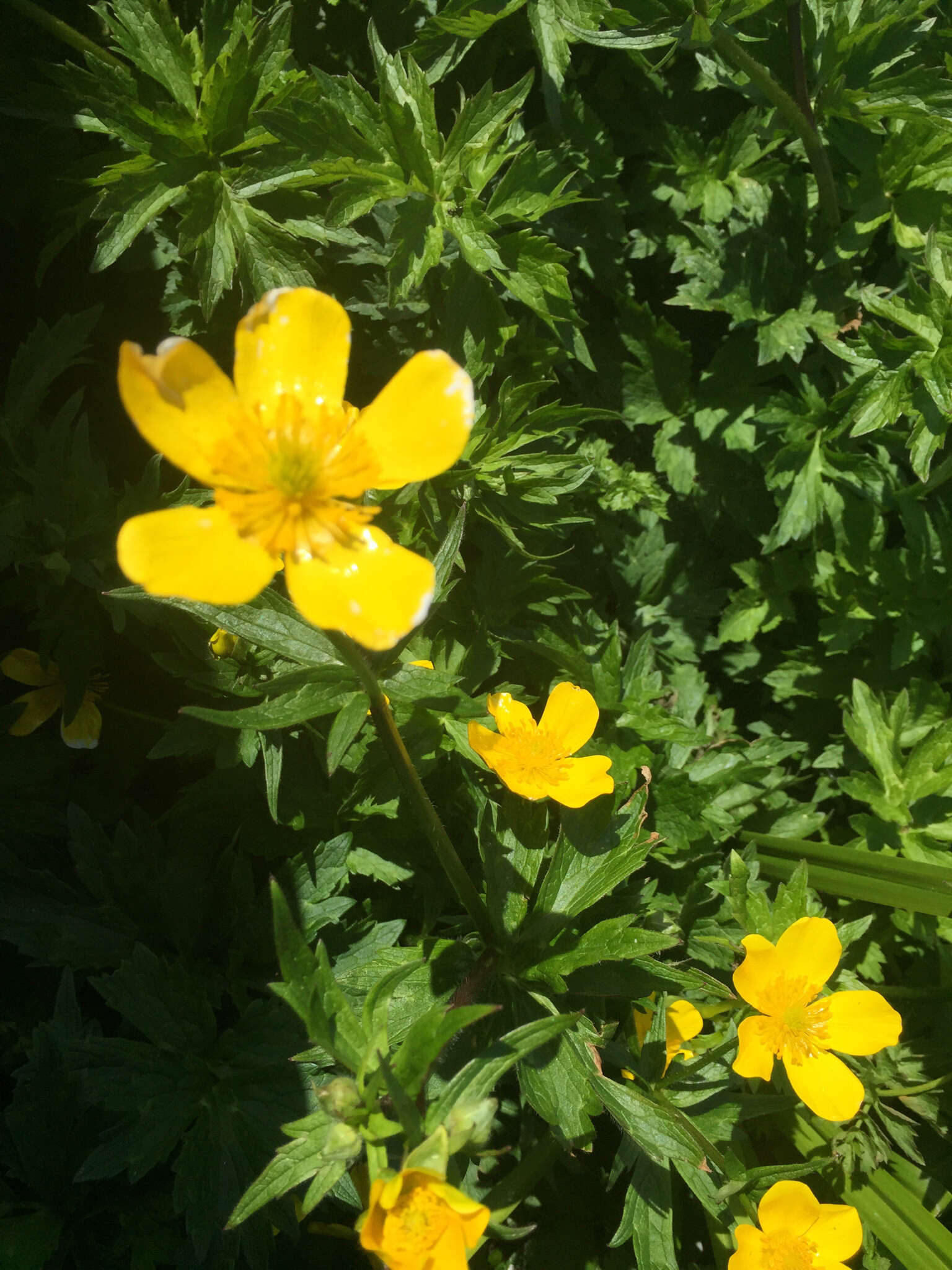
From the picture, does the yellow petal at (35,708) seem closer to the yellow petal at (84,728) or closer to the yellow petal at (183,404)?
the yellow petal at (84,728)

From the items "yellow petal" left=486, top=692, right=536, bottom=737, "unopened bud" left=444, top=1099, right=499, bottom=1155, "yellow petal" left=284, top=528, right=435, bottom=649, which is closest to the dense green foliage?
"unopened bud" left=444, top=1099, right=499, bottom=1155

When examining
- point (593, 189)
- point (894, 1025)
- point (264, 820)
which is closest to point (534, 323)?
point (593, 189)

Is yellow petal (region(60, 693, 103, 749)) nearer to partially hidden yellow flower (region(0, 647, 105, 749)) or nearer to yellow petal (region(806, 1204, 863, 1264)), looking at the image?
partially hidden yellow flower (region(0, 647, 105, 749))

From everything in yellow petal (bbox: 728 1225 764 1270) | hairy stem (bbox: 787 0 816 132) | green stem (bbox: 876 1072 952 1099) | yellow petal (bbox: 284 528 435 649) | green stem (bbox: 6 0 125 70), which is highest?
green stem (bbox: 6 0 125 70)

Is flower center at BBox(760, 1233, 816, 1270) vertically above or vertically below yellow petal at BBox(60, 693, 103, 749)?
A: below

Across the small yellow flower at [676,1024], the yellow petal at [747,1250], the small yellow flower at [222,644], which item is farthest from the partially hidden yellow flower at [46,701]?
the yellow petal at [747,1250]

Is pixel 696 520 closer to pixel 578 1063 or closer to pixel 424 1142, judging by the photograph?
pixel 578 1063

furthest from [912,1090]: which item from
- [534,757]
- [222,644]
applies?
[222,644]
